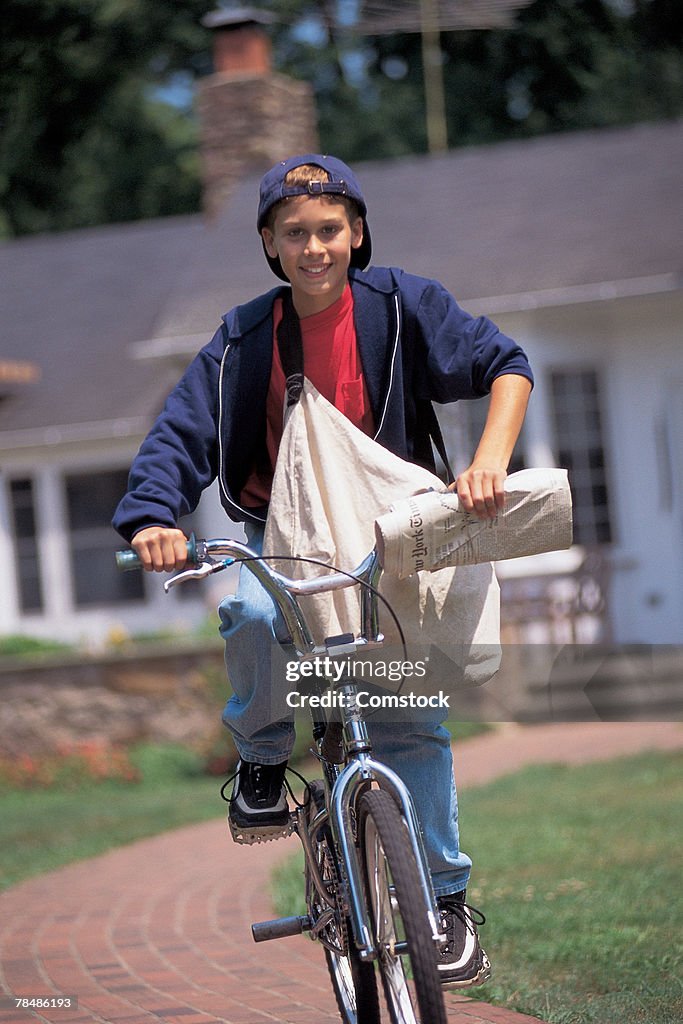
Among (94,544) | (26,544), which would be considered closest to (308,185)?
(94,544)

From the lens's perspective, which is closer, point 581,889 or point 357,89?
point 581,889

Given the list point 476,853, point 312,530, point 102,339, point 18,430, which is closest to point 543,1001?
point 312,530

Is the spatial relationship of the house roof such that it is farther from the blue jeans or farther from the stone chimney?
the blue jeans

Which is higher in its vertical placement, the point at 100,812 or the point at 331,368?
the point at 331,368

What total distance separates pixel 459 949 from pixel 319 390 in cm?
139

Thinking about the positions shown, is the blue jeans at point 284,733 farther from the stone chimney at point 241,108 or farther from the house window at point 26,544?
the stone chimney at point 241,108

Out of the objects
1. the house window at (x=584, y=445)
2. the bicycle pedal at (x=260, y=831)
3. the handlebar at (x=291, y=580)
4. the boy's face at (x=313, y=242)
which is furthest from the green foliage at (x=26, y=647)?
the handlebar at (x=291, y=580)

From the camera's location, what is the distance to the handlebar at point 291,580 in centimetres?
315

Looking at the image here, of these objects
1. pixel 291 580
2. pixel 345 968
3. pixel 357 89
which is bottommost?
pixel 345 968

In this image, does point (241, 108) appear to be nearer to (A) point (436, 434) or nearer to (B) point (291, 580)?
(A) point (436, 434)

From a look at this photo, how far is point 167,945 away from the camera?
5.48 m

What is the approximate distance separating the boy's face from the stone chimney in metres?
15.0

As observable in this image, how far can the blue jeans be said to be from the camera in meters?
3.46

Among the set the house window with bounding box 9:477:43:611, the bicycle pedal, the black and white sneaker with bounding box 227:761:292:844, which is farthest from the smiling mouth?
the house window with bounding box 9:477:43:611
